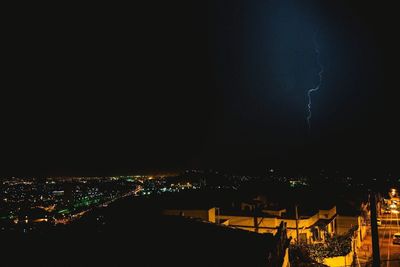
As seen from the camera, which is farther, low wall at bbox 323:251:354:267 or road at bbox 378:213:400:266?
road at bbox 378:213:400:266

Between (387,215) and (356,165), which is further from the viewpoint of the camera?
(387,215)

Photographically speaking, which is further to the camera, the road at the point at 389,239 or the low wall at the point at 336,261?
the road at the point at 389,239

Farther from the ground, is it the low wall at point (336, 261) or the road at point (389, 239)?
the low wall at point (336, 261)

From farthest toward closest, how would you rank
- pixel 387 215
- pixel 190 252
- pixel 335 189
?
pixel 335 189
pixel 387 215
pixel 190 252

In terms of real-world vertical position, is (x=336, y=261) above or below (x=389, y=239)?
above

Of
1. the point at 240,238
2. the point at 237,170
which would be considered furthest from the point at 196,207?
the point at 237,170

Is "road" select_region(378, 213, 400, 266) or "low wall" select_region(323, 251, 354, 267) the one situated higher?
"low wall" select_region(323, 251, 354, 267)

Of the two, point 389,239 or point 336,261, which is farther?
point 389,239

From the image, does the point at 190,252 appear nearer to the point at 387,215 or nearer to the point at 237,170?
the point at 387,215
